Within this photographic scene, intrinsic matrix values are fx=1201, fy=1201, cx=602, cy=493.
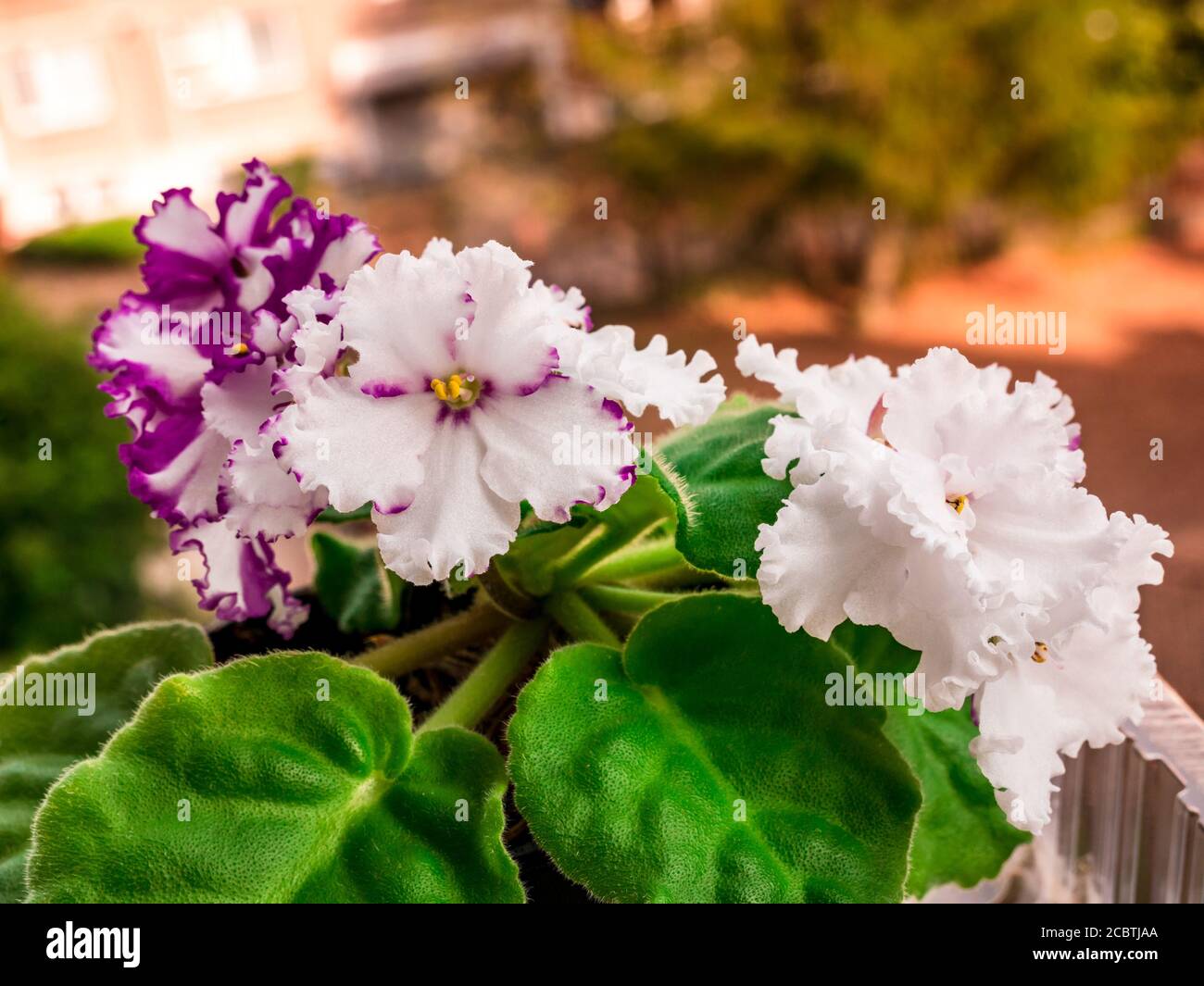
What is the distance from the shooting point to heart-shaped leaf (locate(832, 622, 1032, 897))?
497 millimetres

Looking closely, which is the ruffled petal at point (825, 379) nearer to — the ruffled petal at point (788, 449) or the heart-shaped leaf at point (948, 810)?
the ruffled petal at point (788, 449)

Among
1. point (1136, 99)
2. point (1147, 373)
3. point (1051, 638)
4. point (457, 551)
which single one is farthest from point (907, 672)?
point (1136, 99)

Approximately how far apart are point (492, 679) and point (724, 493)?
13 centimetres

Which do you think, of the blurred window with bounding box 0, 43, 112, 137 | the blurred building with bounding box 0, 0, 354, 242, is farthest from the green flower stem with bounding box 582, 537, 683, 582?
the blurred window with bounding box 0, 43, 112, 137

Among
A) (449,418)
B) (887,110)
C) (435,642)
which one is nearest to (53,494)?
(435,642)

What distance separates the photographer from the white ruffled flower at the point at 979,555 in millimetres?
388

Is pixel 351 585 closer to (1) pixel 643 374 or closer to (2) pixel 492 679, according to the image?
(2) pixel 492 679

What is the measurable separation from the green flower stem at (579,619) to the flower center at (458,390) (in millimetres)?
126

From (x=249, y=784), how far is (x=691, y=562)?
0.17 m

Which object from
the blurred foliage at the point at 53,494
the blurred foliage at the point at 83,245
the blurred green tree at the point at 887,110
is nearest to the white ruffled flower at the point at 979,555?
the blurred foliage at the point at 53,494

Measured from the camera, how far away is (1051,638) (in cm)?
40

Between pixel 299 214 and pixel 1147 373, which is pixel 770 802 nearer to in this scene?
pixel 299 214

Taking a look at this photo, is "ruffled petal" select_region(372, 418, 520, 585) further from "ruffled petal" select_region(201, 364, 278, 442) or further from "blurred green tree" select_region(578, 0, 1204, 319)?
"blurred green tree" select_region(578, 0, 1204, 319)

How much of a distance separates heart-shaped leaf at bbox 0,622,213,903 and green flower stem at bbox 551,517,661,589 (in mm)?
163
